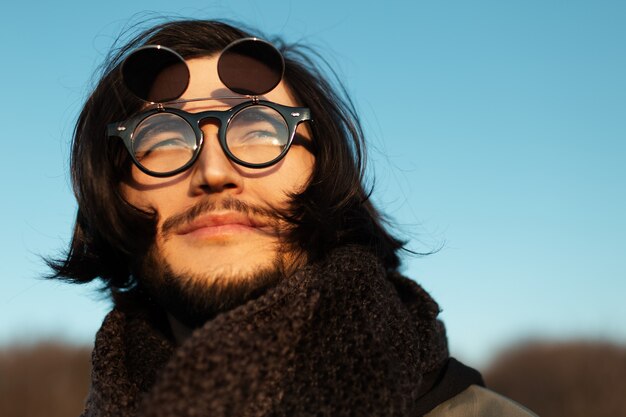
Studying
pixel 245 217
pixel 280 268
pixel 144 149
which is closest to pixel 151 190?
pixel 144 149

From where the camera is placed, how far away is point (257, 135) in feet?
7.16

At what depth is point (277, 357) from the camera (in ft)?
5.77

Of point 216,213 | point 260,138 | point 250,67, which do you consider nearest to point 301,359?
point 216,213

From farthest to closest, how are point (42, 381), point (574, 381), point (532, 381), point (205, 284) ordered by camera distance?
1. point (532, 381)
2. point (574, 381)
3. point (42, 381)
4. point (205, 284)

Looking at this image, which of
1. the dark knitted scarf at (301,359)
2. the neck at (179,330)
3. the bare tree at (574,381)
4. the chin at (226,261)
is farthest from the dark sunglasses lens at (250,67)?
the bare tree at (574,381)

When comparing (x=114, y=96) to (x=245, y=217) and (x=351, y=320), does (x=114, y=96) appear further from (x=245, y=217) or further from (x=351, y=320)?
(x=351, y=320)

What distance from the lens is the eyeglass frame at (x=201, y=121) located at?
2.13 metres

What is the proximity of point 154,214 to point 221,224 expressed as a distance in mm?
306

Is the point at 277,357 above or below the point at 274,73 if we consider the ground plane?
below

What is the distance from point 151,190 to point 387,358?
0.95 meters

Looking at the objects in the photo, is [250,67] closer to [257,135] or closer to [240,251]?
[257,135]

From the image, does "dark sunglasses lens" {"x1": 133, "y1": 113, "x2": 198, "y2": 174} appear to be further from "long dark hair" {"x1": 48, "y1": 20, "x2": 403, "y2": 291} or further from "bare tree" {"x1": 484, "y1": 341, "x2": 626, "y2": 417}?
"bare tree" {"x1": 484, "y1": 341, "x2": 626, "y2": 417}

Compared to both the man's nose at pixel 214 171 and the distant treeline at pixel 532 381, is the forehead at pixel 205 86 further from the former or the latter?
the distant treeline at pixel 532 381

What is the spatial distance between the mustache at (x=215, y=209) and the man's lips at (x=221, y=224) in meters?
0.01
